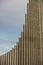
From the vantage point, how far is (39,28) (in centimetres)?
664

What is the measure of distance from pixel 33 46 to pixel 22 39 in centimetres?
39

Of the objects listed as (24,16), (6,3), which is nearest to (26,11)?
(24,16)

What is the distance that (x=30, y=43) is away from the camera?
21.3 feet

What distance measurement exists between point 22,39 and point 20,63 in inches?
24.2

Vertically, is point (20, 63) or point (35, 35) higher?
point (35, 35)

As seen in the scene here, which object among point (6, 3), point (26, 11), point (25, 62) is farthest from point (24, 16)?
point (25, 62)

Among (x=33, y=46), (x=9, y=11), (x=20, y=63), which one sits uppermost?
(x=9, y=11)

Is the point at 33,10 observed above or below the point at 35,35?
above

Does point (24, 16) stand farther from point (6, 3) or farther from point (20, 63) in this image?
point (20, 63)

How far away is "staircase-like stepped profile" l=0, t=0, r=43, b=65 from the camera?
248 inches

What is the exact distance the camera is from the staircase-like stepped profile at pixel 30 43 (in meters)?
6.30

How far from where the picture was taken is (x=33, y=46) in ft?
21.4

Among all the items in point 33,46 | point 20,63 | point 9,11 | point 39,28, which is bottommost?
point 20,63

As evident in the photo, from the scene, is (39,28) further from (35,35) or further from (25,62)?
(25,62)
